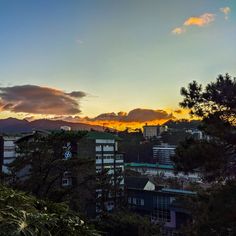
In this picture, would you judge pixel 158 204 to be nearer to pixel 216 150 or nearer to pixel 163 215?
pixel 163 215

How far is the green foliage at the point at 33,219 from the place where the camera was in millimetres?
2396

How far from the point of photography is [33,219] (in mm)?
2559

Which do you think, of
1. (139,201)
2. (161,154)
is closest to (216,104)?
(139,201)

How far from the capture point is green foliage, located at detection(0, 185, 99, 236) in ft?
7.86

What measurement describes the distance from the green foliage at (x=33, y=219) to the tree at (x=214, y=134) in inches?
438

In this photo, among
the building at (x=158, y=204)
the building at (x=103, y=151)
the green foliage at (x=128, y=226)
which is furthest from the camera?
the building at (x=103, y=151)

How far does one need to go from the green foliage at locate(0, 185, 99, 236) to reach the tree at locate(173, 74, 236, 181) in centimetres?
1111

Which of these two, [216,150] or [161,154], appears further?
[161,154]

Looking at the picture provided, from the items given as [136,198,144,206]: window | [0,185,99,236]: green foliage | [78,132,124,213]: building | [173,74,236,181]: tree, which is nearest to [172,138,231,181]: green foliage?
[173,74,236,181]: tree

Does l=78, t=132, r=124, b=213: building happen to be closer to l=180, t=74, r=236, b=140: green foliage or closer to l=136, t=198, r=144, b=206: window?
l=136, t=198, r=144, b=206: window

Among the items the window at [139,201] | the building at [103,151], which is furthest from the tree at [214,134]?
the window at [139,201]

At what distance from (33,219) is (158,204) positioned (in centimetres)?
4299

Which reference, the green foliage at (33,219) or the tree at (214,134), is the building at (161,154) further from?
the green foliage at (33,219)

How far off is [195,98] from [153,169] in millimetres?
76859
